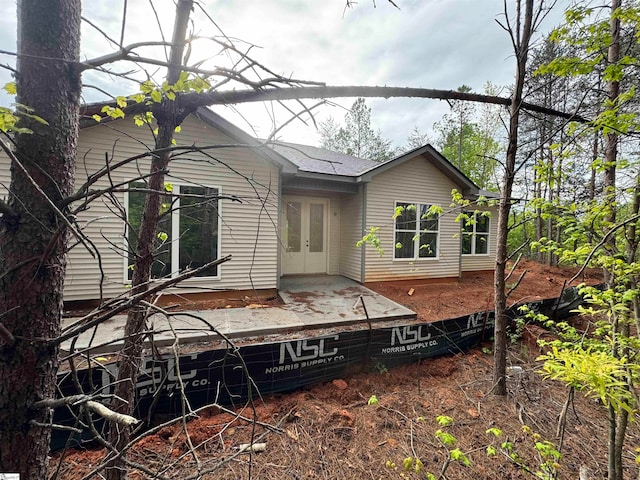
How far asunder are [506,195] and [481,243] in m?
8.40

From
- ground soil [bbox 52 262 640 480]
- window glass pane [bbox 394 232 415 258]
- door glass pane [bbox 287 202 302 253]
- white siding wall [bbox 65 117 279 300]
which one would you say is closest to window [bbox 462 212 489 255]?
window glass pane [bbox 394 232 415 258]

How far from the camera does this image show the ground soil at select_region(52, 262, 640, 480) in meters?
2.45

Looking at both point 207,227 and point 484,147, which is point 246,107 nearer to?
point 207,227

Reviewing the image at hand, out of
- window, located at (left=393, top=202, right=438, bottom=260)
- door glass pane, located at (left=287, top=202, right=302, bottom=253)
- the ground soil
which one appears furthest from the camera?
window, located at (left=393, top=202, right=438, bottom=260)

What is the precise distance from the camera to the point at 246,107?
1.54 meters

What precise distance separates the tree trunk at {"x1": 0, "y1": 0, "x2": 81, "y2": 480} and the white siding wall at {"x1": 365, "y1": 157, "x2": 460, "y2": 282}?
7318 millimetres

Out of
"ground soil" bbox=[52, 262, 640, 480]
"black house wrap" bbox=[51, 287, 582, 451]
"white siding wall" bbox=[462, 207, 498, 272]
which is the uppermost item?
"white siding wall" bbox=[462, 207, 498, 272]

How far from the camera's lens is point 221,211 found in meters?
6.12

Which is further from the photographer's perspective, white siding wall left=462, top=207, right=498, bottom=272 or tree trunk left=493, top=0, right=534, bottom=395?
white siding wall left=462, top=207, right=498, bottom=272

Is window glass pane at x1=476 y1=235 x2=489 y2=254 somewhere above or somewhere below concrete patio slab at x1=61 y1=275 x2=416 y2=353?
above

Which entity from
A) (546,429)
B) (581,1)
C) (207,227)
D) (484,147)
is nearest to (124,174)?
(207,227)

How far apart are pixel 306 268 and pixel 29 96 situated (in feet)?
26.2

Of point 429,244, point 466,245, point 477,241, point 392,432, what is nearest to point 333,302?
point 392,432

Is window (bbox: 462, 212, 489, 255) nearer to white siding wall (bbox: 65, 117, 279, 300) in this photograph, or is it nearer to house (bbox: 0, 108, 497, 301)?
house (bbox: 0, 108, 497, 301)
